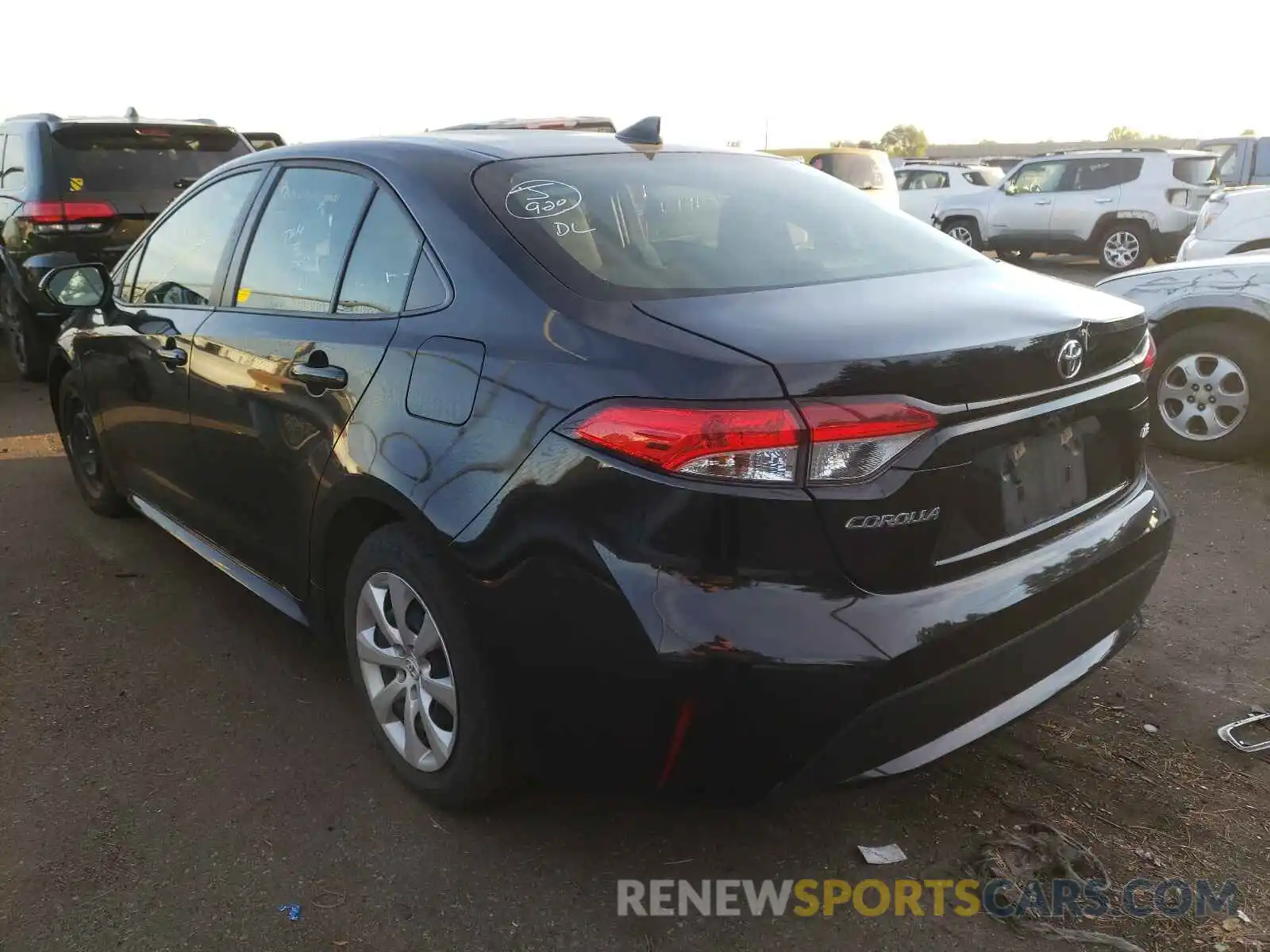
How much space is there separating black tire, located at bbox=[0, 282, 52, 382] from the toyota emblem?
25.5ft

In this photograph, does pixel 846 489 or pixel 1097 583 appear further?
pixel 1097 583

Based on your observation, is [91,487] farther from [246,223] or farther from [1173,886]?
[1173,886]

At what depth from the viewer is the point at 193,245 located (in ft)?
12.1

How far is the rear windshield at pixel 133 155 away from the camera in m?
7.30

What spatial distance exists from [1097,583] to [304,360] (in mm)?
2105

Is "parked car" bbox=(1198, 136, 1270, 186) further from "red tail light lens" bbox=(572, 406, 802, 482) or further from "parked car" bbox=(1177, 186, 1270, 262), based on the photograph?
"red tail light lens" bbox=(572, 406, 802, 482)

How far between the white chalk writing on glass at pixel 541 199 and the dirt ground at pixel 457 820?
1.48 metres

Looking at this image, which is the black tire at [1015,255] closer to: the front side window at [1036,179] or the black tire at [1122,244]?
the front side window at [1036,179]

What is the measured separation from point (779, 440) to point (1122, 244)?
14.9 meters

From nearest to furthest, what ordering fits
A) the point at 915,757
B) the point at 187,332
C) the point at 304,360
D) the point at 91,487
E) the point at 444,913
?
1. the point at 915,757
2. the point at 444,913
3. the point at 304,360
4. the point at 187,332
5. the point at 91,487

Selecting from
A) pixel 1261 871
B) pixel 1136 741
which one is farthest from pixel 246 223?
pixel 1261 871

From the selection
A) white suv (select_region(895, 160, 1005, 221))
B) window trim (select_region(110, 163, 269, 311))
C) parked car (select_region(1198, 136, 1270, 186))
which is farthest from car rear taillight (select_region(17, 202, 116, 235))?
parked car (select_region(1198, 136, 1270, 186))

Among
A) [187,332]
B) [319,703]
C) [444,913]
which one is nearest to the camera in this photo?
[444,913]

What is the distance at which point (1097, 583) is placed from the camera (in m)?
2.39
